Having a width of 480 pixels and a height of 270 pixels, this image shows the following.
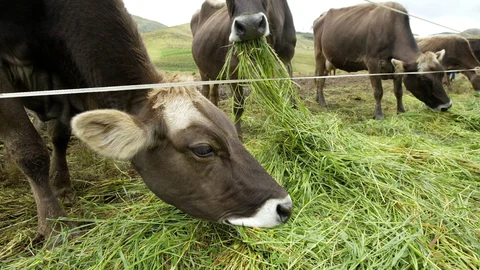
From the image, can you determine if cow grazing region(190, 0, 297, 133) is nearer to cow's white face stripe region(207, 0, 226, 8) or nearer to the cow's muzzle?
the cow's muzzle

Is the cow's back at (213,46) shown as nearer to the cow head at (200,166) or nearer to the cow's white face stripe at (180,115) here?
the cow's white face stripe at (180,115)

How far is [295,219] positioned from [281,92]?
125 centimetres

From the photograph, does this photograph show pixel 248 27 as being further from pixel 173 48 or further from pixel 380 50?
pixel 173 48

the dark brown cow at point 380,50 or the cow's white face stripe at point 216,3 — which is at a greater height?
the cow's white face stripe at point 216,3

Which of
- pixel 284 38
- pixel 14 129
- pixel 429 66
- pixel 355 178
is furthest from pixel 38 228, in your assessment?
pixel 429 66

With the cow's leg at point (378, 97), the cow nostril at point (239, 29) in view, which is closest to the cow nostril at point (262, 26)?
the cow nostril at point (239, 29)

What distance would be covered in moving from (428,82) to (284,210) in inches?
214

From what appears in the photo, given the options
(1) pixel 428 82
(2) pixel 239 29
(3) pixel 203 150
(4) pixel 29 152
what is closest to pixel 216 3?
(2) pixel 239 29

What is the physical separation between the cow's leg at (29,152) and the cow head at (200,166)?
32.7 inches

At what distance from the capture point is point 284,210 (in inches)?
78.0

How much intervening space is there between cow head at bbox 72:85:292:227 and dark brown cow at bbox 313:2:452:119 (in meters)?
5.17

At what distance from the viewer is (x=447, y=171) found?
9.80 feet

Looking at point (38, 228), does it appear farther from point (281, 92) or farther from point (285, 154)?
point (281, 92)

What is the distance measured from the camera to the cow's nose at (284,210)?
1.97 m
